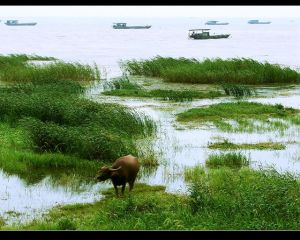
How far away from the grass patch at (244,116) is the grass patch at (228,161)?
161 inches

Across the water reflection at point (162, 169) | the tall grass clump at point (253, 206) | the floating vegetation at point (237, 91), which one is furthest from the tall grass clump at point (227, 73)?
the tall grass clump at point (253, 206)

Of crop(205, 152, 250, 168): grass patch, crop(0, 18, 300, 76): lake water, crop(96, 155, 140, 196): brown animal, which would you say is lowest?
A: crop(0, 18, 300, 76): lake water

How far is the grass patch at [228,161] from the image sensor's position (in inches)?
446

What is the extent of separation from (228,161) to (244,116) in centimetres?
688

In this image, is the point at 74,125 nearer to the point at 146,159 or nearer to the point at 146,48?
the point at 146,159

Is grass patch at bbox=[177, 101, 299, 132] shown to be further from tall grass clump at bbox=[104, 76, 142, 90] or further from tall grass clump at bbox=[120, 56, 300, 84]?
tall grass clump at bbox=[120, 56, 300, 84]

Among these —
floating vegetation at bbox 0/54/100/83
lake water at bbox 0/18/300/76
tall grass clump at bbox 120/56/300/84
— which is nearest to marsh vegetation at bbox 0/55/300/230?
floating vegetation at bbox 0/54/100/83

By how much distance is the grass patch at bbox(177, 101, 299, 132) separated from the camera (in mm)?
16131

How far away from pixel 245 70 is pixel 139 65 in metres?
7.15

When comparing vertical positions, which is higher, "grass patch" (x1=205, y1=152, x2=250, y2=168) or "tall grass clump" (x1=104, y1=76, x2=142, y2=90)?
"grass patch" (x1=205, y1=152, x2=250, y2=168)

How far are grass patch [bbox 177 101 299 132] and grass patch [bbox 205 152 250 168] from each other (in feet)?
13.4

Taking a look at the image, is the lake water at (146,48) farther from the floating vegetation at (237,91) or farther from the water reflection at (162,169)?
the water reflection at (162,169)
